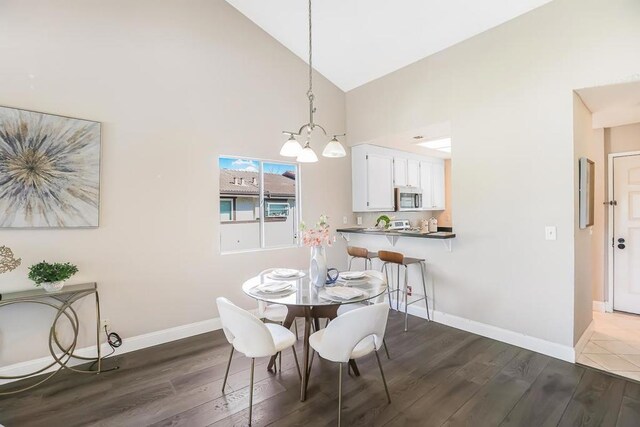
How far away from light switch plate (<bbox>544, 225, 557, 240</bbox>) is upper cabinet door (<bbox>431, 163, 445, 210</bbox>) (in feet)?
10.5

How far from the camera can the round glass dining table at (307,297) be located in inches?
79.7

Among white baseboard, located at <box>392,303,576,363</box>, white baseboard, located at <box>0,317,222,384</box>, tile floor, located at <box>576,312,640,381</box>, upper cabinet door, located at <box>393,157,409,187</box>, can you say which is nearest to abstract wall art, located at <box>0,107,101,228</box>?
white baseboard, located at <box>0,317,222,384</box>

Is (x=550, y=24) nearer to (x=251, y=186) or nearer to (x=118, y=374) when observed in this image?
(x=251, y=186)

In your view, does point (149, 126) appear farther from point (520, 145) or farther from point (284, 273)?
point (520, 145)

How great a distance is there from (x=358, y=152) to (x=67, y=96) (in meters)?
3.46

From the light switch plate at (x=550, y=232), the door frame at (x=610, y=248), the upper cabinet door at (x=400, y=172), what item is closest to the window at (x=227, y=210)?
the upper cabinet door at (x=400, y=172)

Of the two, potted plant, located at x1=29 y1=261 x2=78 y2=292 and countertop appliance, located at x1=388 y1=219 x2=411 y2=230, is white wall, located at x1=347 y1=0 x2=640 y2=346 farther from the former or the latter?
potted plant, located at x1=29 y1=261 x2=78 y2=292

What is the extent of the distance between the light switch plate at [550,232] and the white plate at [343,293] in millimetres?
1891

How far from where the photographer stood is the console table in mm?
2354

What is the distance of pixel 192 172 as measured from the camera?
130 inches

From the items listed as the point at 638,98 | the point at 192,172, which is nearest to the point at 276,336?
the point at 192,172

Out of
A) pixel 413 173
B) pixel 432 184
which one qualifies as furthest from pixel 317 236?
pixel 432 184

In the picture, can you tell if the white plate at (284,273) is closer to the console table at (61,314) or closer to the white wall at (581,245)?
the console table at (61,314)

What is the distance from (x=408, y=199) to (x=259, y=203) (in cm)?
269
